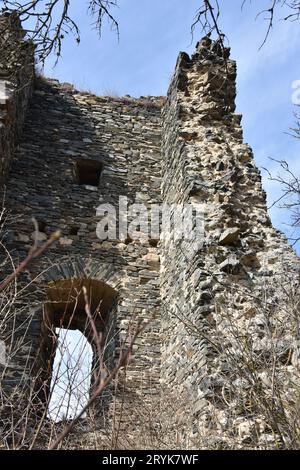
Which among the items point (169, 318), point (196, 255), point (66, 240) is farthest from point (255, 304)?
point (66, 240)

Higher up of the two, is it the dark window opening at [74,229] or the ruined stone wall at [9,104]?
the ruined stone wall at [9,104]

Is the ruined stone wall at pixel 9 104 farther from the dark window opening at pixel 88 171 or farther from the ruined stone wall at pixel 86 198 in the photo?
the dark window opening at pixel 88 171

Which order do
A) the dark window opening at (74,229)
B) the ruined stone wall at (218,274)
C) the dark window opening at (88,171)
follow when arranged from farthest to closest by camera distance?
the dark window opening at (88,171) → the dark window opening at (74,229) → the ruined stone wall at (218,274)

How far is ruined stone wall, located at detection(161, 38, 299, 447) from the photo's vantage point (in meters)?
3.20

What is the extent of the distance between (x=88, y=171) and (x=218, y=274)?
3.78 meters

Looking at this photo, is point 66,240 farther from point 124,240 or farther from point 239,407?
point 239,407

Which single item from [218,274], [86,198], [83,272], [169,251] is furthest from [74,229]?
[218,274]

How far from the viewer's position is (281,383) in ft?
9.59

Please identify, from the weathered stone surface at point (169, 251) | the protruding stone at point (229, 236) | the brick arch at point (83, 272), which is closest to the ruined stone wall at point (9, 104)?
the weathered stone surface at point (169, 251)

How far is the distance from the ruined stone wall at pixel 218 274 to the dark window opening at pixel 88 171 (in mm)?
1009

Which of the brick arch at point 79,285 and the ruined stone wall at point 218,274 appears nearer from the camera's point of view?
the ruined stone wall at point 218,274

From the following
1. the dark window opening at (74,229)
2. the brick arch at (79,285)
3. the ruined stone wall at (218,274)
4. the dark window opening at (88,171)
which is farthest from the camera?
the dark window opening at (88,171)

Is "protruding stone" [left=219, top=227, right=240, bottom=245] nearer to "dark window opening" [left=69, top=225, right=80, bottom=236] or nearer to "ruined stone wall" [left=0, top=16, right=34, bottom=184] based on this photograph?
"dark window opening" [left=69, top=225, right=80, bottom=236]

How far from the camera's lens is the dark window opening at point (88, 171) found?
7391 mm
